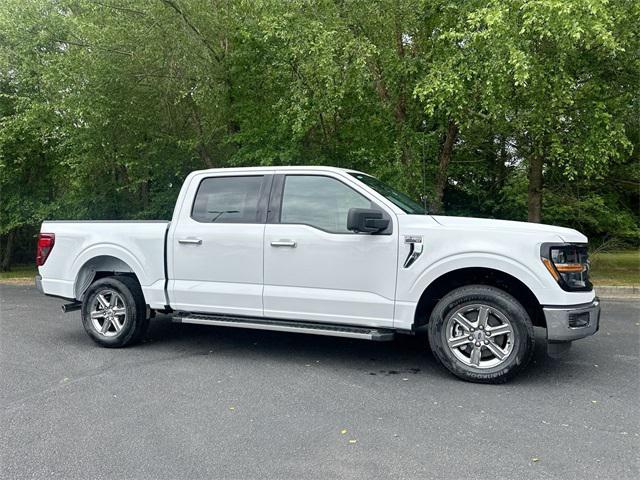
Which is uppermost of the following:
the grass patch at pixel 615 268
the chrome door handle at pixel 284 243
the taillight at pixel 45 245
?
the chrome door handle at pixel 284 243

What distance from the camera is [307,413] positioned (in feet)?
12.9

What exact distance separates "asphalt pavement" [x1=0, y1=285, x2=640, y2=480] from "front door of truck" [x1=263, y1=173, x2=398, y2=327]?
0.62 m

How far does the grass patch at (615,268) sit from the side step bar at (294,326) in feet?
23.6

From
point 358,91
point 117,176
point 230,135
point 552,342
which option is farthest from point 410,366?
point 117,176

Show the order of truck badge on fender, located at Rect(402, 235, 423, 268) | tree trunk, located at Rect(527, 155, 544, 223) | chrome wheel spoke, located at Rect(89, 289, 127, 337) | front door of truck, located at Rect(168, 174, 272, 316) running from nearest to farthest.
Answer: truck badge on fender, located at Rect(402, 235, 423, 268), front door of truck, located at Rect(168, 174, 272, 316), chrome wheel spoke, located at Rect(89, 289, 127, 337), tree trunk, located at Rect(527, 155, 544, 223)

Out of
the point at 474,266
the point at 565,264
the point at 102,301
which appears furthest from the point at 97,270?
the point at 565,264

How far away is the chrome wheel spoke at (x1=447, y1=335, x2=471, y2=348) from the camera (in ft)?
15.2

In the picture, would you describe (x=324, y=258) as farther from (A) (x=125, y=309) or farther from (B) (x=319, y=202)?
(A) (x=125, y=309)

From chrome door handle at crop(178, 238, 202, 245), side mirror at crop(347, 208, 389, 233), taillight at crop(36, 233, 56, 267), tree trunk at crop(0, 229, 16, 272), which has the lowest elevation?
tree trunk at crop(0, 229, 16, 272)

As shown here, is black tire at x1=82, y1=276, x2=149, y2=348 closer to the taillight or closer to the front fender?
the taillight

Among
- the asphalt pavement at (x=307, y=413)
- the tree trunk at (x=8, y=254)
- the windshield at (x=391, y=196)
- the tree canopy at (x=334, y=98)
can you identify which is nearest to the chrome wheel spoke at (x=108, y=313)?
the asphalt pavement at (x=307, y=413)

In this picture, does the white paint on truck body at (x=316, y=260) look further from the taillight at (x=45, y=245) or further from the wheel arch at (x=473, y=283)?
the taillight at (x=45, y=245)

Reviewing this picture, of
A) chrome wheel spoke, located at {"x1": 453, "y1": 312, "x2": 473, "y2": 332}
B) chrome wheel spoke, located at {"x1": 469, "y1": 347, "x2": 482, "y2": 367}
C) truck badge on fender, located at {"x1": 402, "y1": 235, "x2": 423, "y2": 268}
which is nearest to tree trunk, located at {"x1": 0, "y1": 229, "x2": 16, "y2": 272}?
truck badge on fender, located at {"x1": 402, "y1": 235, "x2": 423, "y2": 268}

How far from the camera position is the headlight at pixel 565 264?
4.38 metres
